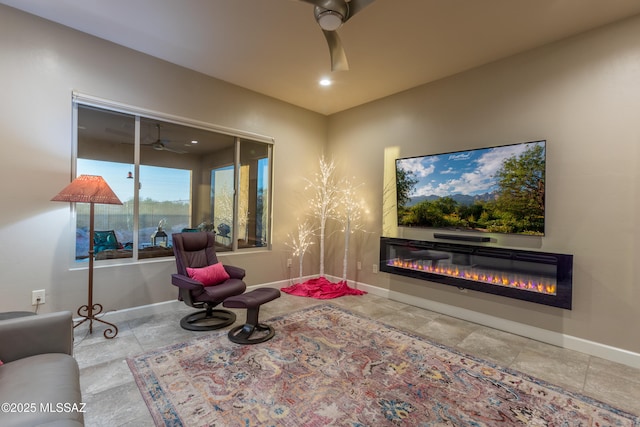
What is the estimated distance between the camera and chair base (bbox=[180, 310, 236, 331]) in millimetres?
3090

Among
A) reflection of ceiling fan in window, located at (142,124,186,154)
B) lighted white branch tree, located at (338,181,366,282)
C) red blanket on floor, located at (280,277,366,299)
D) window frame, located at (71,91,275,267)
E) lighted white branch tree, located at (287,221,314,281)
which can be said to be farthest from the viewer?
lighted white branch tree, located at (287,221,314,281)

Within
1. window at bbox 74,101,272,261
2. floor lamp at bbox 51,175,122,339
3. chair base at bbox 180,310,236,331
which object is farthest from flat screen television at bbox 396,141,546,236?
floor lamp at bbox 51,175,122,339

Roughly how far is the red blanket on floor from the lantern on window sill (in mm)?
1840

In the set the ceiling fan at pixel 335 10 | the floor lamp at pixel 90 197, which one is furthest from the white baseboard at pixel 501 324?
the ceiling fan at pixel 335 10

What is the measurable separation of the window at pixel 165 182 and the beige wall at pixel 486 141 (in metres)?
0.21

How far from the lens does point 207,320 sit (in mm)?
3301

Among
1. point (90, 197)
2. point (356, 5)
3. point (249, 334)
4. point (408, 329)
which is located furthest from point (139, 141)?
point (408, 329)

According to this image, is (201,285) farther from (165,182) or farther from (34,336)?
(165,182)

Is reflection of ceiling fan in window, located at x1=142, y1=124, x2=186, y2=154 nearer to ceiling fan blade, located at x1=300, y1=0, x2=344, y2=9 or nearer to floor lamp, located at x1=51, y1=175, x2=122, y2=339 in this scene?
floor lamp, located at x1=51, y1=175, x2=122, y2=339

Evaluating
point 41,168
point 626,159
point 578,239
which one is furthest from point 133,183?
point 626,159

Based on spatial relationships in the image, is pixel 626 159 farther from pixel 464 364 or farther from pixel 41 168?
pixel 41 168

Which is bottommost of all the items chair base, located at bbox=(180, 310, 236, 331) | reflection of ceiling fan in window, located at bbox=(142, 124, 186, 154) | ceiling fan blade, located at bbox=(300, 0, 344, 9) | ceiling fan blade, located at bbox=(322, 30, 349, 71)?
chair base, located at bbox=(180, 310, 236, 331)

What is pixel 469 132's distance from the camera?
3.53 meters

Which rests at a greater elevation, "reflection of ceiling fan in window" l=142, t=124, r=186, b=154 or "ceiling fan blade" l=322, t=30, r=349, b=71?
"ceiling fan blade" l=322, t=30, r=349, b=71
